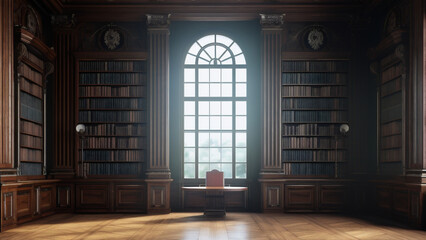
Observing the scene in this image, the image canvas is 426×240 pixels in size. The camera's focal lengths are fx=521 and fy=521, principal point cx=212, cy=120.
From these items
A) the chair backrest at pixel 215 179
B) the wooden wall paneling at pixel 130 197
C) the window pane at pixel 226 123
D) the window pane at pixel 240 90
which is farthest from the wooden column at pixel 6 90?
the window pane at pixel 240 90

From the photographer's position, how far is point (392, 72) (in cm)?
928

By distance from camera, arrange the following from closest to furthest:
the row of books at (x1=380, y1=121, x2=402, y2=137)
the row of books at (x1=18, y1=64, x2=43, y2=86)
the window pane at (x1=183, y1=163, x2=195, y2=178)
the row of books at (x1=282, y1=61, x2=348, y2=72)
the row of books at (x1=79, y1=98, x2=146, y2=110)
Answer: the row of books at (x1=18, y1=64, x2=43, y2=86) < the row of books at (x1=380, y1=121, x2=402, y2=137) < the row of books at (x1=79, y1=98, x2=146, y2=110) < the row of books at (x1=282, y1=61, x2=348, y2=72) < the window pane at (x1=183, y1=163, x2=195, y2=178)

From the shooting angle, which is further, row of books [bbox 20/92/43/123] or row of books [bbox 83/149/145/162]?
row of books [bbox 83/149/145/162]

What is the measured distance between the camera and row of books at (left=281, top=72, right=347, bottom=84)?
10562 mm

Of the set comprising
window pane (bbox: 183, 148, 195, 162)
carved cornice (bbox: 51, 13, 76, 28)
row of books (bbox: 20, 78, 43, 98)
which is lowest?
window pane (bbox: 183, 148, 195, 162)

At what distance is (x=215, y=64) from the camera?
36.0 feet

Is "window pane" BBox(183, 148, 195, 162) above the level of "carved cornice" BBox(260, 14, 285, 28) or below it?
below

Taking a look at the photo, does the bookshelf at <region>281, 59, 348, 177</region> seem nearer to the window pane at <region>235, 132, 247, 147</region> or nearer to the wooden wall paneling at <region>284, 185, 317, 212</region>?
the wooden wall paneling at <region>284, 185, 317, 212</region>

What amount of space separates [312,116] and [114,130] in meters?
3.99

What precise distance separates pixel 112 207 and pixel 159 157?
52.9 inches

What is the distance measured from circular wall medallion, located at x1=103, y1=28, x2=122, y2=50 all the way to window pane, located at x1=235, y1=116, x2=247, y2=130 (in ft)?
9.47

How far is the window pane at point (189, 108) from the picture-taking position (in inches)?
428

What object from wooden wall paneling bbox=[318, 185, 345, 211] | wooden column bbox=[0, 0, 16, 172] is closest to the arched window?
wooden wall paneling bbox=[318, 185, 345, 211]

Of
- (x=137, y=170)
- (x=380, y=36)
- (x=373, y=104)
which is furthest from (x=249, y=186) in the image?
(x=380, y=36)
